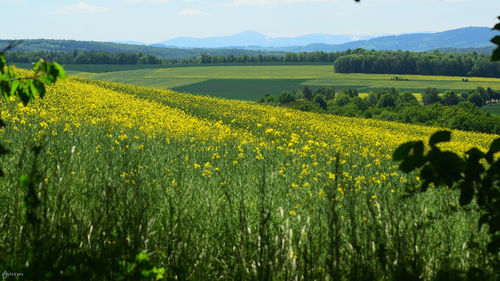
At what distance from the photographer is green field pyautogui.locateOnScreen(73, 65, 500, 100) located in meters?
74.5

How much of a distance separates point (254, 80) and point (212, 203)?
8319 cm

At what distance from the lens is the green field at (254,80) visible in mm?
74500

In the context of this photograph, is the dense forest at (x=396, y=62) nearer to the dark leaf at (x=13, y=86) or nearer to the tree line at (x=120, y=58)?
the tree line at (x=120, y=58)

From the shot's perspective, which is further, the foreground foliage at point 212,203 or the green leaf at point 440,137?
the foreground foliage at point 212,203

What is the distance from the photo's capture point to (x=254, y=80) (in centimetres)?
8756

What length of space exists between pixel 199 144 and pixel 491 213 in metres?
10.9

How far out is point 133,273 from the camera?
2115 millimetres

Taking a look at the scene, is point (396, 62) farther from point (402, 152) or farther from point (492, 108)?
point (402, 152)

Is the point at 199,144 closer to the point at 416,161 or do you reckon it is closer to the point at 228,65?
the point at 416,161

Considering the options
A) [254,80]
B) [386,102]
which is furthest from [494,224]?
[254,80]

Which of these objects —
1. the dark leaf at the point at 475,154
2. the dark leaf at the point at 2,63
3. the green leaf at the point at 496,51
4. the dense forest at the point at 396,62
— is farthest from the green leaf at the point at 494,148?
the dense forest at the point at 396,62

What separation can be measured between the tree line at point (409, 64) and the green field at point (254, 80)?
4.35 metres

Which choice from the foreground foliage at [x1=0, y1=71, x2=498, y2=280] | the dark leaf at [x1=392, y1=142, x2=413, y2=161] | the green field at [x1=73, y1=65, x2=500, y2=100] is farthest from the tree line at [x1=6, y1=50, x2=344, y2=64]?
the dark leaf at [x1=392, y1=142, x2=413, y2=161]

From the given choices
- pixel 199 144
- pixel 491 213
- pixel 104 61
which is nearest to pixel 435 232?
pixel 491 213
